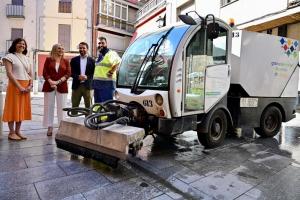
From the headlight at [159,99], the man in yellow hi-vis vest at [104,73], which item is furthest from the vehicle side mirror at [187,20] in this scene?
the man in yellow hi-vis vest at [104,73]

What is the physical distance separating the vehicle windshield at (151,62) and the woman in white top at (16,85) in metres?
1.73

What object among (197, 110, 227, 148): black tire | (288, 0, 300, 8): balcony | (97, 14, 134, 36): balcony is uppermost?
(97, 14, 134, 36): balcony

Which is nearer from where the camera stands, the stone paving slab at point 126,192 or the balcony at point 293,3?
the stone paving slab at point 126,192

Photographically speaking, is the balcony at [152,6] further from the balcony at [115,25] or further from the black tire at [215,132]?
the black tire at [215,132]

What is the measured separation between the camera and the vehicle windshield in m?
4.49

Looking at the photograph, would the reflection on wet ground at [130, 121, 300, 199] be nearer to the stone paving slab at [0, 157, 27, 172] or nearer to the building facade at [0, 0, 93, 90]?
the stone paving slab at [0, 157, 27, 172]

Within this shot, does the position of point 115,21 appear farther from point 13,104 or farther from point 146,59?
point 146,59

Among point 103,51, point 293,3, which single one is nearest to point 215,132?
point 103,51

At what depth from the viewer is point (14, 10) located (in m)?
24.9

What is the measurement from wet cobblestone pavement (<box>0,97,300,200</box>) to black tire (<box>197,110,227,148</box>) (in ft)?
0.45

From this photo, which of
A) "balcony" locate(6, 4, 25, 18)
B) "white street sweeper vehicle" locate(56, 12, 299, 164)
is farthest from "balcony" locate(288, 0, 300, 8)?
"balcony" locate(6, 4, 25, 18)

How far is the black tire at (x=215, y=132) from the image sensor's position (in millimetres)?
5044

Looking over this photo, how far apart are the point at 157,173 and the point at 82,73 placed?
9.97 feet

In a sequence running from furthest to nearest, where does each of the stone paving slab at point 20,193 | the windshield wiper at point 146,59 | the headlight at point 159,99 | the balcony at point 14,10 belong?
the balcony at point 14,10, the windshield wiper at point 146,59, the headlight at point 159,99, the stone paving slab at point 20,193
